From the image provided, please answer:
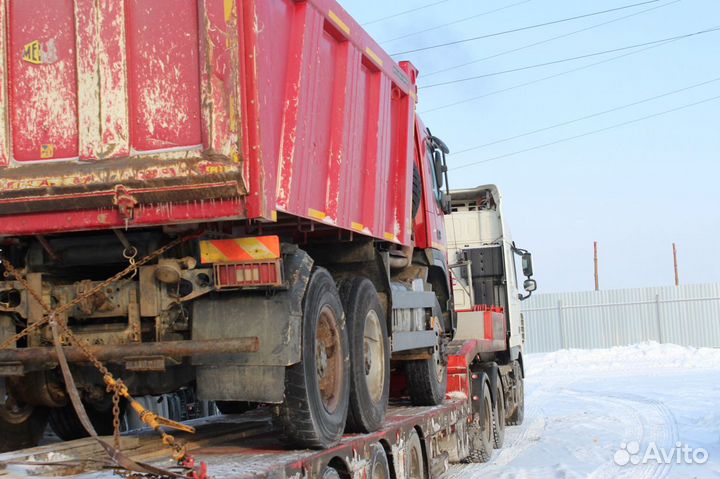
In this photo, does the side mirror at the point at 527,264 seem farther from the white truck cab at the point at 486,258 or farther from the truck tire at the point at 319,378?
the truck tire at the point at 319,378

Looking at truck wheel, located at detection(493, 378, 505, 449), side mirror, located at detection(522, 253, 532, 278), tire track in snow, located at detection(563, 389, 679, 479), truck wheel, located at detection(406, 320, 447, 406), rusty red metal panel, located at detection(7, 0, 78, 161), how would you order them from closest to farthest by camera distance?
rusty red metal panel, located at detection(7, 0, 78, 161), truck wheel, located at detection(406, 320, 447, 406), tire track in snow, located at detection(563, 389, 679, 479), truck wheel, located at detection(493, 378, 505, 449), side mirror, located at detection(522, 253, 532, 278)

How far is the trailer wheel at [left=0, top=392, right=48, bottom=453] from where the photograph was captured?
6629 mm

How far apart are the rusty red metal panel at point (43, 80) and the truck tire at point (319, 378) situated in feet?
5.77

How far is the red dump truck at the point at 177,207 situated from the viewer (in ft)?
17.3

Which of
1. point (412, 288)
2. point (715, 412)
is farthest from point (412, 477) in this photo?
point (715, 412)

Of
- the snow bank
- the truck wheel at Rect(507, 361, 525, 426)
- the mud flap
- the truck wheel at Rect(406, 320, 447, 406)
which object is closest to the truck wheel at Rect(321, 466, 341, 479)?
the mud flap

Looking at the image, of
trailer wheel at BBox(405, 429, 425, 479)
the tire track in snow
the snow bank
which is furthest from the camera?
the snow bank

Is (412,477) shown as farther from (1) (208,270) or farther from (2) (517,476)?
(1) (208,270)

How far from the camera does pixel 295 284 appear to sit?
581cm

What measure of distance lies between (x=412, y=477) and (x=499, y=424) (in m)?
5.60

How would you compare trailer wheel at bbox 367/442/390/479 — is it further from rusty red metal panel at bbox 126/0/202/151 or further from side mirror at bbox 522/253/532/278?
side mirror at bbox 522/253/532/278

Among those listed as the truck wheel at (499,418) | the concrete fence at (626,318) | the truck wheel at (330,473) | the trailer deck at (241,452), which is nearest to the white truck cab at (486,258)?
the truck wheel at (499,418)

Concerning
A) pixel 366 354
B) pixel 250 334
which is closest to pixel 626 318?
pixel 366 354

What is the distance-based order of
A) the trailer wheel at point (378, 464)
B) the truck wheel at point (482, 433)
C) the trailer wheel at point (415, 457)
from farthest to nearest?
the truck wheel at point (482, 433)
the trailer wheel at point (415, 457)
the trailer wheel at point (378, 464)
